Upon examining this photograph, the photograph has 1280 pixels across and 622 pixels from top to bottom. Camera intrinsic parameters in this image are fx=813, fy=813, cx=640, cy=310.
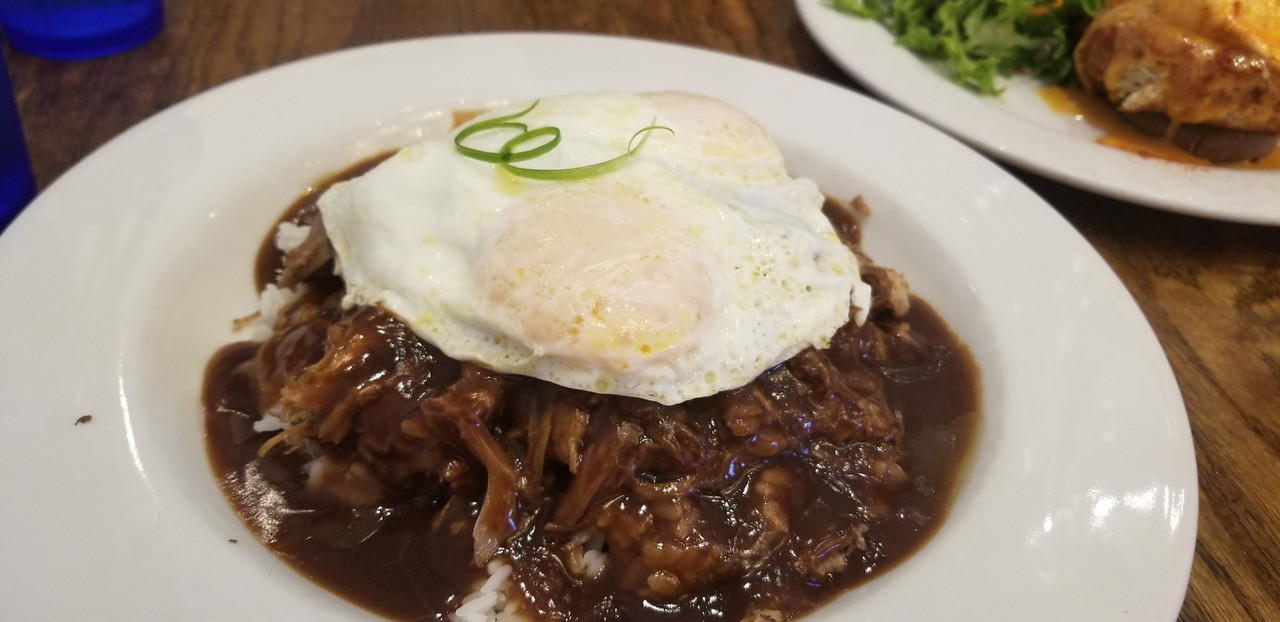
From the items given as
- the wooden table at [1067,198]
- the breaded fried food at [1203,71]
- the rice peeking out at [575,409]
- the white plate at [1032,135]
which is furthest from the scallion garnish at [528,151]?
the breaded fried food at [1203,71]

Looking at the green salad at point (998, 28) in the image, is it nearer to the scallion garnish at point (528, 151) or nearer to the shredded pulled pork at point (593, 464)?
the scallion garnish at point (528, 151)

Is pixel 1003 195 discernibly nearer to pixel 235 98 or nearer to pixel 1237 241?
pixel 1237 241

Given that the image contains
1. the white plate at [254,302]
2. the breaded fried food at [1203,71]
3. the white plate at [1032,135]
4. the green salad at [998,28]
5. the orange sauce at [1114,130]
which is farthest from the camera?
the green salad at [998,28]

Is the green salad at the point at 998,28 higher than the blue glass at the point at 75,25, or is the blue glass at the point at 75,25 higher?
the green salad at the point at 998,28

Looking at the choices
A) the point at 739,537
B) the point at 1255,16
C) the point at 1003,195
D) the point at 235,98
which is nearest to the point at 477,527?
the point at 739,537

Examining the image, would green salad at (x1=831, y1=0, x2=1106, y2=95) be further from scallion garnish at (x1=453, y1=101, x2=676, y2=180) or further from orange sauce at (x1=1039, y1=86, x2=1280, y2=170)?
scallion garnish at (x1=453, y1=101, x2=676, y2=180)

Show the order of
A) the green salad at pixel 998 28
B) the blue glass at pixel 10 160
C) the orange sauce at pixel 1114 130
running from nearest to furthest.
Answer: the blue glass at pixel 10 160 < the orange sauce at pixel 1114 130 < the green salad at pixel 998 28

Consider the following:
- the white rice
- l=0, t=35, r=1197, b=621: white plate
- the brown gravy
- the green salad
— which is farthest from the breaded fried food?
the white rice
